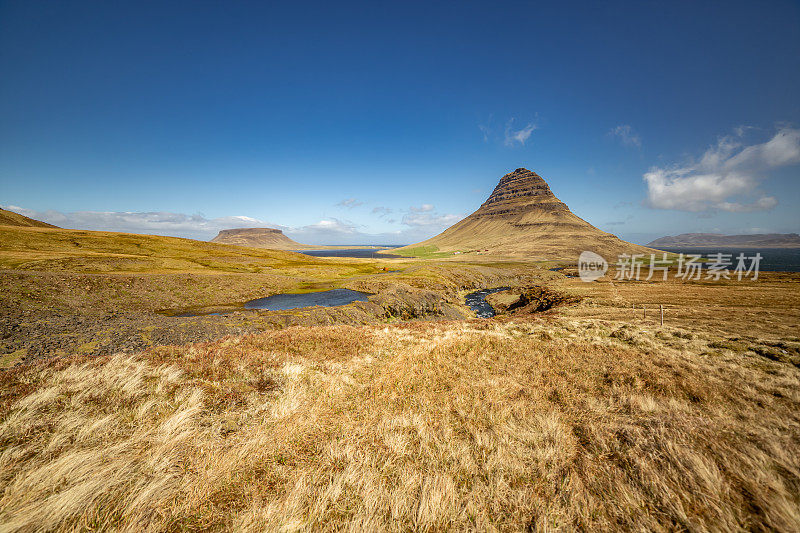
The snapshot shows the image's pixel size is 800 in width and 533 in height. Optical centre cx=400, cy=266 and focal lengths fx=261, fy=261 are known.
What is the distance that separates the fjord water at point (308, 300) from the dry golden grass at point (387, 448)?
24812mm

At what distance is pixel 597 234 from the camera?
180500mm

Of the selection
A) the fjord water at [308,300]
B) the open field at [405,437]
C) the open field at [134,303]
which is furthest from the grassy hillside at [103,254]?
the open field at [405,437]

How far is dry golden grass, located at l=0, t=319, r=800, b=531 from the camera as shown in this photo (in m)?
3.35

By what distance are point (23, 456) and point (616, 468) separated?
9.07 meters

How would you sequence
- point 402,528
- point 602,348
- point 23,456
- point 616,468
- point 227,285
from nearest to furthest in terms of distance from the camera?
point 402,528, point 23,456, point 616,468, point 602,348, point 227,285

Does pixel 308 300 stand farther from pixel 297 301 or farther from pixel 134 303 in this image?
pixel 134 303

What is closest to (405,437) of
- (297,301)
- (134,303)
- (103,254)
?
(134,303)

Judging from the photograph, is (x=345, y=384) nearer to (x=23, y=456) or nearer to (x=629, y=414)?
(x=23, y=456)

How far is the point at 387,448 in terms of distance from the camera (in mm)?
4766

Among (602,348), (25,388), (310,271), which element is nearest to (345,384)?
(25,388)

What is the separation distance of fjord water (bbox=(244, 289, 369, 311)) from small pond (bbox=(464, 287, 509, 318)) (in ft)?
53.5

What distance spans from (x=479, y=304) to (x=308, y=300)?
2638cm

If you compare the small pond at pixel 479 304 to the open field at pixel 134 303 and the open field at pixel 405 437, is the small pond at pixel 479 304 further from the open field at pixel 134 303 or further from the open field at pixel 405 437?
the open field at pixel 405 437

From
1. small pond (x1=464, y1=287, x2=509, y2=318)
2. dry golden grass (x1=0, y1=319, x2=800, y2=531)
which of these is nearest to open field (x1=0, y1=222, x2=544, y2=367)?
small pond (x1=464, y1=287, x2=509, y2=318)
